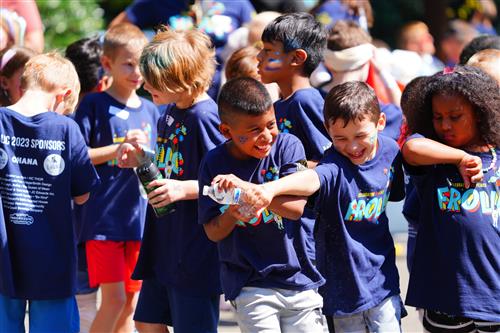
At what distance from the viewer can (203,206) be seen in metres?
4.20

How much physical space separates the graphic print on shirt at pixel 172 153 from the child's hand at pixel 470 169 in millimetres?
1367

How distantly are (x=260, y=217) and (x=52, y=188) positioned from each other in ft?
4.04

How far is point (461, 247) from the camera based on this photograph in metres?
4.26

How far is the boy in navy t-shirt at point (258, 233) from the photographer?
4156 millimetres

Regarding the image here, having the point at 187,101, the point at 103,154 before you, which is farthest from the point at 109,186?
the point at 187,101

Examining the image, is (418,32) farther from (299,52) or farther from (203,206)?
(203,206)

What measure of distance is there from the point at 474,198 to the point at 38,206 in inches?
84.0

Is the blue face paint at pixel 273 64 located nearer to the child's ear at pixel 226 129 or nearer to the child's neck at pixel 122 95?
the child's ear at pixel 226 129

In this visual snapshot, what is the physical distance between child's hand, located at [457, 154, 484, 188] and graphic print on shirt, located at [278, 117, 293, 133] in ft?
3.05

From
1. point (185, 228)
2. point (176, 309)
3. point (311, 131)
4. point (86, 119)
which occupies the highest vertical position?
point (311, 131)

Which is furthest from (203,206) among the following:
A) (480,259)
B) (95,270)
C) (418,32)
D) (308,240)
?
(418,32)

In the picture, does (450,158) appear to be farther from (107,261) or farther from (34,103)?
(107,261)

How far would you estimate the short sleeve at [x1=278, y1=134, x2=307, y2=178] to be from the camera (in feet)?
13.8

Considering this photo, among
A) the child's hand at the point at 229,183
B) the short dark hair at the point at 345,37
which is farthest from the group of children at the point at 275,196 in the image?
the short dark hair at the point at 345,37
